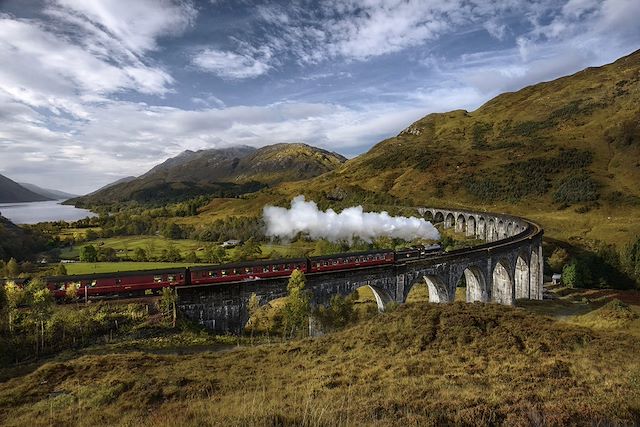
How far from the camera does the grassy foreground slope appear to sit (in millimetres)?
7909

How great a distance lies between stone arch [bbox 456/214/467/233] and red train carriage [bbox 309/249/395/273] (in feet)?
199

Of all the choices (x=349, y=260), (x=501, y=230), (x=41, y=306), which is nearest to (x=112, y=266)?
(x=41, y=306)

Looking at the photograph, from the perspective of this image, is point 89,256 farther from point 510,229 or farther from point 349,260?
point 510,229

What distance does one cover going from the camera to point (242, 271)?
2502cm

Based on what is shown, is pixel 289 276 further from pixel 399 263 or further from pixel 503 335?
pixel 503 335

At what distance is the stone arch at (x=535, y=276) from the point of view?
1818 inches

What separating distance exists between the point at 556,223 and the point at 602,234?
1076 cm

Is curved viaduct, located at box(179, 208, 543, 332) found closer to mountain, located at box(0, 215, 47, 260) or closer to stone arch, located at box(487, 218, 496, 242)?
stone arch, located at box(487, 218, 496, 242)

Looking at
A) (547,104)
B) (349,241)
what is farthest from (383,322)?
(547,104)

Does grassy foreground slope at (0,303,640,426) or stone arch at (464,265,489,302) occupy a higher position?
grassy foreground slope at (0,303,640,426)

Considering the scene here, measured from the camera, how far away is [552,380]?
12250mm

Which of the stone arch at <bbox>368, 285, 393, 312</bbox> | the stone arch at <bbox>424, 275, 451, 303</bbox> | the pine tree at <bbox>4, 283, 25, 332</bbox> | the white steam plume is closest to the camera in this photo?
the pine tree at <bbox>4, 283, 25, 332</bbox>

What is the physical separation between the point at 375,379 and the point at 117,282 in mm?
17088

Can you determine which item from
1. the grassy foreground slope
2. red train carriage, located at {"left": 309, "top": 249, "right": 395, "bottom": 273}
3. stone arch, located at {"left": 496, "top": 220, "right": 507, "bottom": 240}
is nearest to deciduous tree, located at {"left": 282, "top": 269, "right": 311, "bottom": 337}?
red train carriage, located at {"left": 309, "top": 249, "right": 395, "bottom": 273}
